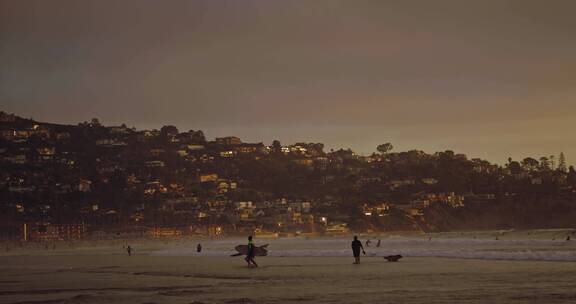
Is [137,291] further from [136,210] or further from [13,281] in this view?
[136,210]

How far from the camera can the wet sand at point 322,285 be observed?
24.3 m

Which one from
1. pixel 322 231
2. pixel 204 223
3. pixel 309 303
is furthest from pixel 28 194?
pixel 309 303

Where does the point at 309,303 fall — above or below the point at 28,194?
below

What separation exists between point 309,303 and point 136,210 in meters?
175

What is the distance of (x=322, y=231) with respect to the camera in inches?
7682

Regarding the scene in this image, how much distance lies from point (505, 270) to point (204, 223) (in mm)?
160781

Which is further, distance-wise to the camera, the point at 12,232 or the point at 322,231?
the point at 322,231

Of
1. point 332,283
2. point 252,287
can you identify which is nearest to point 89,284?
point 252,287

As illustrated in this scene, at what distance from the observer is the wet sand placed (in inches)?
956

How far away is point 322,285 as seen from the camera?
28922 mm

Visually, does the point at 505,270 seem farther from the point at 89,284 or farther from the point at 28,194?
the point at 28,194

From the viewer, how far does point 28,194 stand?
195m

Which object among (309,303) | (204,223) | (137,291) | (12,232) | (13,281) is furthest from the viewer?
(204,223)

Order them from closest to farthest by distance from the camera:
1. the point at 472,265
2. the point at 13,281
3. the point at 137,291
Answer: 1. the point at 137,291
2. the point at 13,281
3. the point at 472,265
